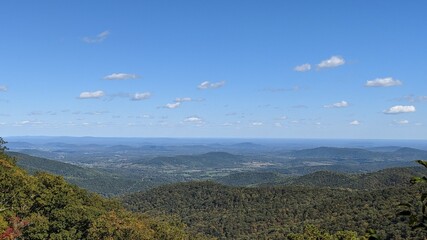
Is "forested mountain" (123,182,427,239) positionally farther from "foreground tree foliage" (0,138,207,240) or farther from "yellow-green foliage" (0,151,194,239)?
"yellow-green foliage" (0,151,194,239)

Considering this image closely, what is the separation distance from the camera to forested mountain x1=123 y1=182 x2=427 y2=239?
4272 inches

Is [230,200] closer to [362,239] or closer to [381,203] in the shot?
[381,203]

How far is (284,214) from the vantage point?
146500 mm

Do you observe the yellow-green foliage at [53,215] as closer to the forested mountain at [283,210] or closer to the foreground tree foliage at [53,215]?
the foreground tree foliage at [53,215]

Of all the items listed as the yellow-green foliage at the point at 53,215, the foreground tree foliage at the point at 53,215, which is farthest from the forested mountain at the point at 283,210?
the yellow-green foliage at the point at 53,215

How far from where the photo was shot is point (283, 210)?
151 m

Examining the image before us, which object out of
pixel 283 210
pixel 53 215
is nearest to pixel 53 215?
pixel 53 215

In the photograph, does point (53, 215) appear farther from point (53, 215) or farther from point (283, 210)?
point (283, 210)

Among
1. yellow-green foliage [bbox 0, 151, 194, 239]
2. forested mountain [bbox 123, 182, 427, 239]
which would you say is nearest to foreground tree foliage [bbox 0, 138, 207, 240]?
yellow-green foliage [bbox 0, 151, 194, 239]

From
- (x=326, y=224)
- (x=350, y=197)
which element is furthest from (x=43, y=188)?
(x=350, y=197)

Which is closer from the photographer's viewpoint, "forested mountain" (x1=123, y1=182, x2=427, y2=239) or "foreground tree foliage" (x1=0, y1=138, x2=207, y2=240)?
"foreground tree foliage" (x1=0, y1=138, x2=207, y2=240)

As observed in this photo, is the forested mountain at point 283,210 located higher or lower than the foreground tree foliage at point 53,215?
lower

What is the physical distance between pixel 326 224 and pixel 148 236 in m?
72.3

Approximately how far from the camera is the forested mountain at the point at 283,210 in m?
108
